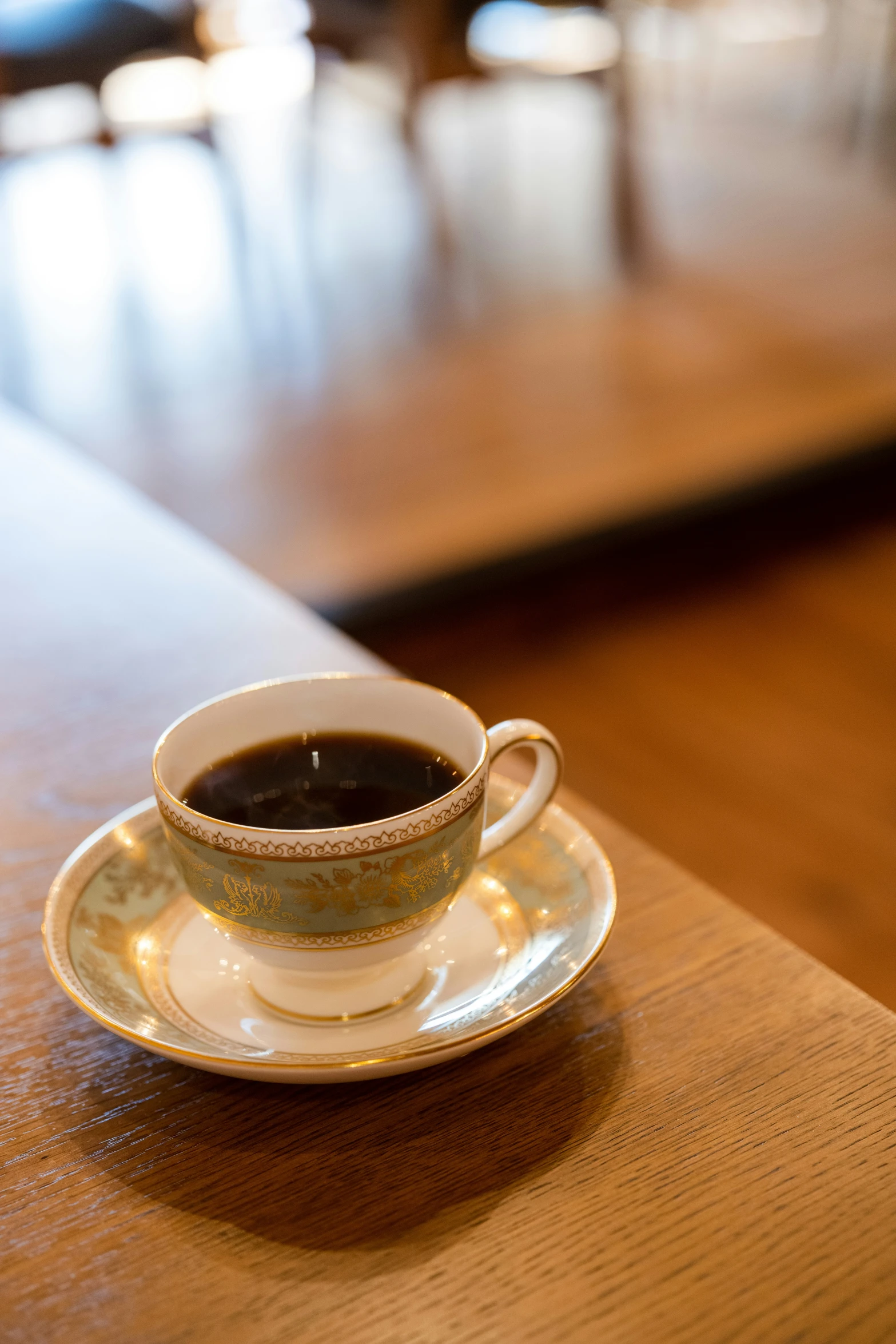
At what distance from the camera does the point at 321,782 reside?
408 millimetres

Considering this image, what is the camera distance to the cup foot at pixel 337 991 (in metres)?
0.38

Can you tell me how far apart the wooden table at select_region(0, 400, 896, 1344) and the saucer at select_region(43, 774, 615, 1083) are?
0.6 inches

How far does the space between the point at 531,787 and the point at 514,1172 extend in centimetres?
13

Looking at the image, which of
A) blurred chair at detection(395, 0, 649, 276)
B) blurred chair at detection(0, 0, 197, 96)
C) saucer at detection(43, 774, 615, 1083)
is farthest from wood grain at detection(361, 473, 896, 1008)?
blurred chair at detection(0, 0, 197, 96)

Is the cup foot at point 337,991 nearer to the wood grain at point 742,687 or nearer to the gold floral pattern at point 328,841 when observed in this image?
the gold floral pattern at point 328,841

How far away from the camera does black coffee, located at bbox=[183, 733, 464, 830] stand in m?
0.39

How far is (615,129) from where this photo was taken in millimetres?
2836

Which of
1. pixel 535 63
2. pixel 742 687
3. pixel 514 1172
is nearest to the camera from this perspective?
pixel 514 1172

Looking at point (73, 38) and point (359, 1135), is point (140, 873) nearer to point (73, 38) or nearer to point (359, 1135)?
point (359, 1135)

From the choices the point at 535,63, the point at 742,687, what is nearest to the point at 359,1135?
the point at 742,687

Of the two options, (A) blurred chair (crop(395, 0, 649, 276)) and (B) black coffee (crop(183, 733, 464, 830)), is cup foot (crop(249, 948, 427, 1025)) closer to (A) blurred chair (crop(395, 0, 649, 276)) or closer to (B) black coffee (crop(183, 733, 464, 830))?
(B) black coffee (crop(183, 733, 464, 830))

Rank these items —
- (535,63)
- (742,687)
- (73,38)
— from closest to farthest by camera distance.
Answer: (742,687), (73,38), (535,63)

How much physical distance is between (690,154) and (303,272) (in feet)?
4.18

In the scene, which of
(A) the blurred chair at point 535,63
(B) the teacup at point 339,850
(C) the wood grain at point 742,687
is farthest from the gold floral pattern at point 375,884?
(A) the blurred chair at point 535,63
